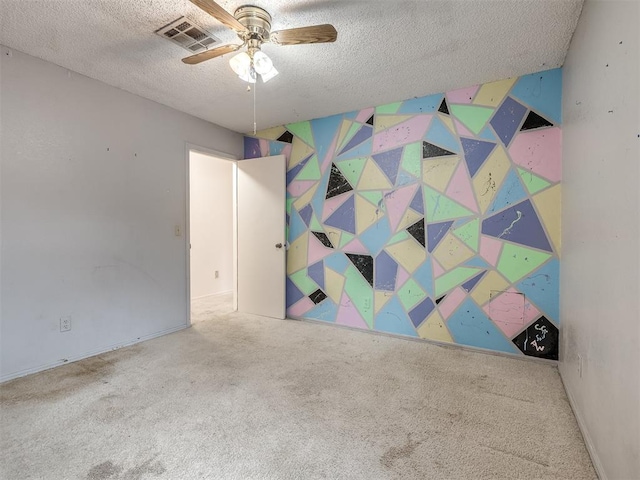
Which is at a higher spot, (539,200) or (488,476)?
(539,200)

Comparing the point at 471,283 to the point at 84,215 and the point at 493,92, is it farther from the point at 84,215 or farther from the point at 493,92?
the point at 84,215

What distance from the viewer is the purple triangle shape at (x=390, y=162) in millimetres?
3148

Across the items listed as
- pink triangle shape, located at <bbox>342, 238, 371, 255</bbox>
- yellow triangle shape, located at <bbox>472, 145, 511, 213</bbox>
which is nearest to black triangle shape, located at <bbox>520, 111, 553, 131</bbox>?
yellow triangle shape, located at <bbox>472, 145, 511, 213</bbox>

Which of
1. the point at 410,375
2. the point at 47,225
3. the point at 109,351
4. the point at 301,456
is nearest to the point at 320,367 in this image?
the point at 410,375

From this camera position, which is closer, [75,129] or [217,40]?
[217,40]

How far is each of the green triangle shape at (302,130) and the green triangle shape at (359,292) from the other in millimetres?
1583

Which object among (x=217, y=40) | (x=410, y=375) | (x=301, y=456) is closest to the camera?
(x=301, y=456)

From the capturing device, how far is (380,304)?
10.8 feet

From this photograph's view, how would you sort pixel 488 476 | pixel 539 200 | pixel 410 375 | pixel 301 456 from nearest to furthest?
pixel 488 476 < pixel 301 456 < pixel 410 375 < pixel 539 200

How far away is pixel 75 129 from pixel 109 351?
6.29 ft

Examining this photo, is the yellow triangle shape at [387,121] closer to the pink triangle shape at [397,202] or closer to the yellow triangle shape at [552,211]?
the pink triangle shape at [397,202]

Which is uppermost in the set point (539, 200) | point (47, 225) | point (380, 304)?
point (539, 200)

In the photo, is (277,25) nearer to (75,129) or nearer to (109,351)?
(75,129)

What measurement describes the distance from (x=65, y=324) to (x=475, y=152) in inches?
148
